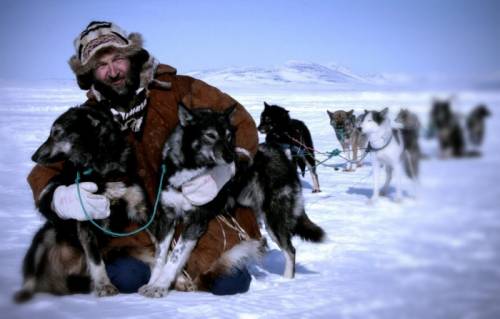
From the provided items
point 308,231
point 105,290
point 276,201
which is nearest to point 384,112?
point 105,290

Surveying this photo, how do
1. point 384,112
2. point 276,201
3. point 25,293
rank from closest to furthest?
1. point 384,112
2. point 25,293
3. point 276,201

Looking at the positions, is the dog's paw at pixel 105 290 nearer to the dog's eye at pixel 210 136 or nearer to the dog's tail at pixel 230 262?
the dog's tail at pixel 230 262

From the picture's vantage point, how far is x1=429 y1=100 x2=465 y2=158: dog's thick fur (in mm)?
501

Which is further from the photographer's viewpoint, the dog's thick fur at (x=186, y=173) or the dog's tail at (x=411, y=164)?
the dog's thick fur at (x=186, y=173)

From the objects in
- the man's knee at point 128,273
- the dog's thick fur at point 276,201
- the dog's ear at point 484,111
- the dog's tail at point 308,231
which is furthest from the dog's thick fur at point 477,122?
the dog's tail at point 308,231

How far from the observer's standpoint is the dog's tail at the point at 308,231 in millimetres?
3315

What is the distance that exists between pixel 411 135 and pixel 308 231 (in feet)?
9.46

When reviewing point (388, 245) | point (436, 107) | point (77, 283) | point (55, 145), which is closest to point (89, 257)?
point (77, 283)

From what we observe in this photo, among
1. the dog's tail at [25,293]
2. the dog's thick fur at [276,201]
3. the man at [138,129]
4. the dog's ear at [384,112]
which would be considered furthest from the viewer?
the dog's thick fur at [276,201]

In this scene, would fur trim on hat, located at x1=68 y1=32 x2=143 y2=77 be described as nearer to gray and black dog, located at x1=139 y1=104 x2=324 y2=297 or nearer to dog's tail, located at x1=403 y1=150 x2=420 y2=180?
gray and black dog, located at x1=139 y1=104 x2=324 y2=297

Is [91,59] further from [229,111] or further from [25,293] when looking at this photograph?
[25,293]

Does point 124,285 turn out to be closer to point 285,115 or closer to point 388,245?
point 388,245

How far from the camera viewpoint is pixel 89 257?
102 inches

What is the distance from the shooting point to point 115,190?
2695 millimetres
